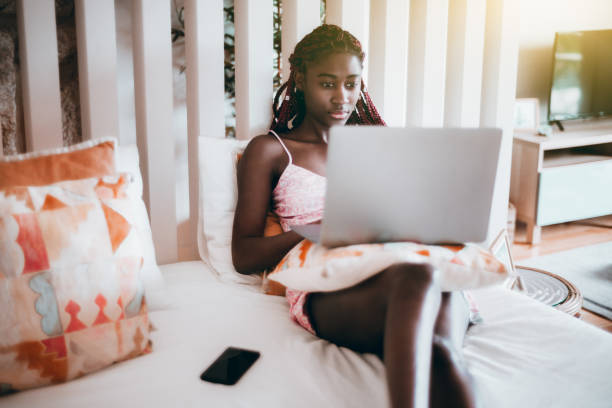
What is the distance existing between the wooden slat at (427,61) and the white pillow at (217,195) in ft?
2.56

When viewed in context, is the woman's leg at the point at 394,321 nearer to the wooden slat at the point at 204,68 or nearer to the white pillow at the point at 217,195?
the white pillow at the point at 217,195

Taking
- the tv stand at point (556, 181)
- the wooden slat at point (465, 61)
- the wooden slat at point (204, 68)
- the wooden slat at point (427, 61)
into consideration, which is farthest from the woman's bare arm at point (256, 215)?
the tv stand at point (556, 181)

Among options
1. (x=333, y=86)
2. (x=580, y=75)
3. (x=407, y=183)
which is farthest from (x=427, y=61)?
(x=580, y=75)

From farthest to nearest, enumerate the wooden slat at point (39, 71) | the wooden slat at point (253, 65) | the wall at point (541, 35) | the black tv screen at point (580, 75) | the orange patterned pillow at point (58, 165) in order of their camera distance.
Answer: the wall at point (541, 35) → the black tv screen at point (580, 75) → the wooden slat at point (253, 65) → the wooden slat at point (39, 71) → the orange patterned pillow at point (58, 165)

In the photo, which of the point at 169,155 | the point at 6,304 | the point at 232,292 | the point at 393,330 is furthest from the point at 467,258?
the point at 169,155

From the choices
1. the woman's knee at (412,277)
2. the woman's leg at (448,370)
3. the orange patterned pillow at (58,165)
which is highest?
the orange patterned pillow at (58,165)

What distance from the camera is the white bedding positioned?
2.57 ft

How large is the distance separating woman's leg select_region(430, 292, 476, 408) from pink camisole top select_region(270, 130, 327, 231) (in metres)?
0.45

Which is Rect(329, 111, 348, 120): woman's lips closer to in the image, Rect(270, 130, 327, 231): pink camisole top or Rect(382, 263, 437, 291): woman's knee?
→ Rect(270, 130, 327, 231): pink camisole top

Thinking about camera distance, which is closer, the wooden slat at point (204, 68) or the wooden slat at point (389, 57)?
the wooden slat at point (204, 68)

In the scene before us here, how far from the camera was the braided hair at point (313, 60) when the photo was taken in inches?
50.2

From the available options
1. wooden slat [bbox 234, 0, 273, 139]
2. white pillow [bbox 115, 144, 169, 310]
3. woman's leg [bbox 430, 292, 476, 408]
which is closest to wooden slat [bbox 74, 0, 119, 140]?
white pillow [bbox 115, 144, 169, 310]

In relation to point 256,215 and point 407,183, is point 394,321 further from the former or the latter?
point 256,215

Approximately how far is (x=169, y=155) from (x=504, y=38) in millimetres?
1289
